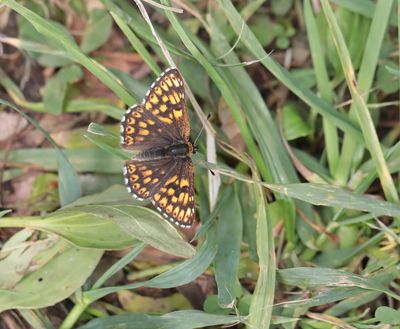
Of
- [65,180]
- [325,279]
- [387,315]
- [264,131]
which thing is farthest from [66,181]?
[387,315]

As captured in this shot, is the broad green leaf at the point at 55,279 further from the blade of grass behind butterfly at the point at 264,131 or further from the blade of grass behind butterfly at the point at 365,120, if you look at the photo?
the blade of grass behind butterfly at the point at 365,120

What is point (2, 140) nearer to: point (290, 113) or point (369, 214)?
point (290, 113)

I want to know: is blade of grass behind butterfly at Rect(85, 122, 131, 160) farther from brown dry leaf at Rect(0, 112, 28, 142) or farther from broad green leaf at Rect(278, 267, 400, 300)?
broad green leaf at Rect(278, 267, 400, 300)

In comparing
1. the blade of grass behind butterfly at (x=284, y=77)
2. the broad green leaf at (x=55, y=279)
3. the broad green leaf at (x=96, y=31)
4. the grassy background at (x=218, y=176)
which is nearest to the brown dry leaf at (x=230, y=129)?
the grassy background at (x=218, y=176)

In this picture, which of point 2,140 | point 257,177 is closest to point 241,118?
point 257,177

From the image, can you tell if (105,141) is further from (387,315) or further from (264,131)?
(387,315)

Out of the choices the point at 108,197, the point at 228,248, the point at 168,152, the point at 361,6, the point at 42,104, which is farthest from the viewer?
the point at 42,104

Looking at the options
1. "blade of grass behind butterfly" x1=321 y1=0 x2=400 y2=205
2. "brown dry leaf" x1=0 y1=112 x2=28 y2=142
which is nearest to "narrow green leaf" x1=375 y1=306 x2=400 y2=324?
"blade of grass behind butterfly" x1=321 y1=0 x2=400 y2=205

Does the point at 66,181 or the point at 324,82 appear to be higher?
the point at 324,82
